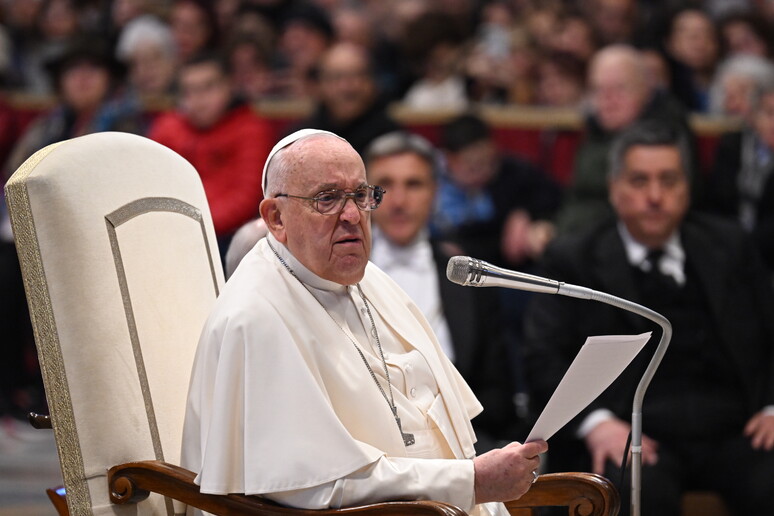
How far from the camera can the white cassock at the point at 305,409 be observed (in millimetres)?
2535

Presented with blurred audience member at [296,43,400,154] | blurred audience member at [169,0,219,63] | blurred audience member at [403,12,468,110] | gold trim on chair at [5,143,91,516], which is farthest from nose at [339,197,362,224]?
blurred audience member at [169,0,219,63]

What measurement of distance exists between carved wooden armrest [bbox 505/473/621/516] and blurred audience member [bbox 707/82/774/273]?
10.2ft

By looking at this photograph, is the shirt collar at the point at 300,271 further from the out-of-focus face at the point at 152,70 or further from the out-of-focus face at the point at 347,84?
the out-of-focus face at the point at 152,70

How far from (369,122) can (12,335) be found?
7.17ft

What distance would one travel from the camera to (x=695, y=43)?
689 cm

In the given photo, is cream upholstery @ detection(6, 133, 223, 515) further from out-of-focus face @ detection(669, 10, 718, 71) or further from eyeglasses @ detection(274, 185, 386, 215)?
out-of-focus face @ detection(669, 10, 718, 71)

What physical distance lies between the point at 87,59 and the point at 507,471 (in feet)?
15.9

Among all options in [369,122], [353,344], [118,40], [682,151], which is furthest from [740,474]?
[118,40]

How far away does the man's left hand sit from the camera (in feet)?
12.7

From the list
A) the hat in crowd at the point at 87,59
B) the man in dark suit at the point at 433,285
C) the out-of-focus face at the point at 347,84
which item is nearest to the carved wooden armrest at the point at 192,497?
the man in dark suit at the point at 433,285

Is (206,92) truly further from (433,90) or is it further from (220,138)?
(433,90)

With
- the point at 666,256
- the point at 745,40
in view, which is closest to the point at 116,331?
the point at 666,256

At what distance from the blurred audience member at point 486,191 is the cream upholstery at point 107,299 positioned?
9.87ft

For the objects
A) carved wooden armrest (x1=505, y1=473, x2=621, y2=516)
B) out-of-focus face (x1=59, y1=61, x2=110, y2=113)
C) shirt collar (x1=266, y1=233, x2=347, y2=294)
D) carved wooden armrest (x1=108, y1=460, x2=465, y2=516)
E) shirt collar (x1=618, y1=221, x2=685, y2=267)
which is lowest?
carved wooden armrest (x1=505, y1=473, x2=621, y2=516)
